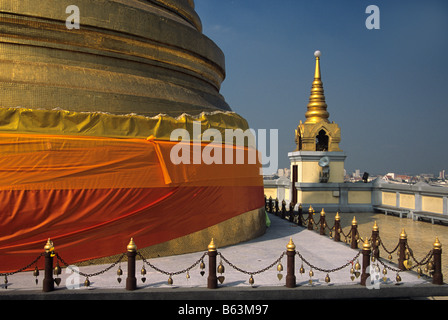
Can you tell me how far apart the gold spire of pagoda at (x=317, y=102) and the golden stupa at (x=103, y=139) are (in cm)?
1605

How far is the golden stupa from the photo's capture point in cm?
764

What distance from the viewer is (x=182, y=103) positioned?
1013 centimetres

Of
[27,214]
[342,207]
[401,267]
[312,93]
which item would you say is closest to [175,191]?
[27,214]

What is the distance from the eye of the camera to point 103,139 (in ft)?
27.0

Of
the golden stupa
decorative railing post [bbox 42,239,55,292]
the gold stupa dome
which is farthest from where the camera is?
the gold stupa dome

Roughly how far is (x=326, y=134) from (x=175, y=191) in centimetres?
1828

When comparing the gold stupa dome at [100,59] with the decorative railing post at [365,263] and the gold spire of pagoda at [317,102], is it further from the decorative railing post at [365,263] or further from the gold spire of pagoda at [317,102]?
the gold spire of pagoda at [317,102]

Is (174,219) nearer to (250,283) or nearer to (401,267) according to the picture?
(250,283)

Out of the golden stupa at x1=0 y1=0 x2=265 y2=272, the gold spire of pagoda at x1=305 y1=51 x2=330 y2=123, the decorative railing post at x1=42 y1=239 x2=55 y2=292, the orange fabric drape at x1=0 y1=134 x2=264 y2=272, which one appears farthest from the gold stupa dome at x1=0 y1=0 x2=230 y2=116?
the gold spire of pagoda at x1=305 y1=51 x2=330 y2=123

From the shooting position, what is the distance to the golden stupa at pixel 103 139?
7.64 m

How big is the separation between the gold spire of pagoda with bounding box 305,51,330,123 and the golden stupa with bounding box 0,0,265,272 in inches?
632

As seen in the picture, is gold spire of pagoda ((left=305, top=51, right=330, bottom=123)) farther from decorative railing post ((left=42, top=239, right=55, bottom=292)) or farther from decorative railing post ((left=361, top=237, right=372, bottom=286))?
decorative railing post ((left=42, top=239, right=55, bottom=292))

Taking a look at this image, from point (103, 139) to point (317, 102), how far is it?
20211 millimetres

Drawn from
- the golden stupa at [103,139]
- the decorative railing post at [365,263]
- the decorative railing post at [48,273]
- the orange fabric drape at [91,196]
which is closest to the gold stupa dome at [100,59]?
the golden stupa at [103,139]
